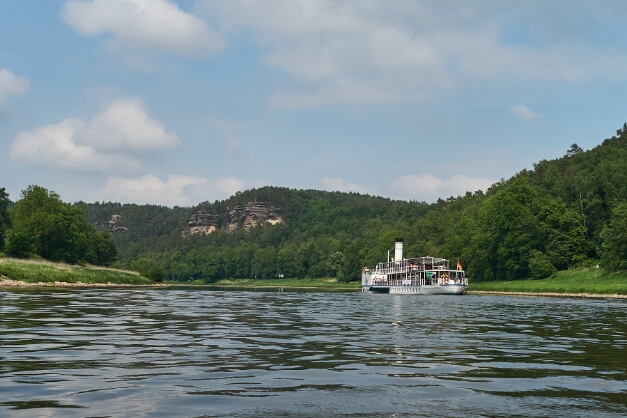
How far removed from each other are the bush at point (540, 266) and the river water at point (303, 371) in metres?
99.5

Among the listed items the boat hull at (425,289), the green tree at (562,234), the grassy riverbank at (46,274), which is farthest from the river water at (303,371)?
the green tree at (562,234)

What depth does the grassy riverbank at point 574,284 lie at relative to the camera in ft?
337

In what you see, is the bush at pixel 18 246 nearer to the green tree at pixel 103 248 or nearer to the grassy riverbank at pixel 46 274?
the grassy riverbank at pixel 46 274

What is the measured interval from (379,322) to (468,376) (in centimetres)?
2259

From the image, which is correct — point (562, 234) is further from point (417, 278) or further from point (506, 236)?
point (417, 278)

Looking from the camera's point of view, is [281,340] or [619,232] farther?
[619,232]

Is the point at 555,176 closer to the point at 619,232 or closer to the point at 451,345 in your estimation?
the point at 619,232

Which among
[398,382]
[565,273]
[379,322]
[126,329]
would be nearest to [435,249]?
[565,273]

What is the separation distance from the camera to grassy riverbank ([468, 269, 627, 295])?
102631 mm

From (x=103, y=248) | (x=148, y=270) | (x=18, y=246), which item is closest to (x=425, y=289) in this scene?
(x=148, y=270)

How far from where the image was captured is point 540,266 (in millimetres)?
129625

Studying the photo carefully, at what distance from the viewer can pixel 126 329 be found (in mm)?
32094

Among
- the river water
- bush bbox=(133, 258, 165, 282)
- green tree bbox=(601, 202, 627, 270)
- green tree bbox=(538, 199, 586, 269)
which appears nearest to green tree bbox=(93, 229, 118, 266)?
bush bbox=(133, 258, 165, 282)

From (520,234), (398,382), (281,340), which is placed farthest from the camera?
(520,234)
